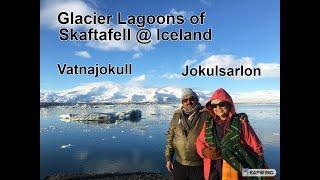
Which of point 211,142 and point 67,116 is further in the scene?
point 67,116

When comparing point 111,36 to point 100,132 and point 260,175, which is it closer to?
point 100,132

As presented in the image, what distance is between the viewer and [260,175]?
5.41 m

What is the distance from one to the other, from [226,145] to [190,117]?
19.3 inches

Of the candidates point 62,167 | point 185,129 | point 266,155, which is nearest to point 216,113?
point 185,129

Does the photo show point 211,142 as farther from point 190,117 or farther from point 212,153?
point 190,117

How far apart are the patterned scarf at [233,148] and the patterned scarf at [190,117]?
0.46 feet

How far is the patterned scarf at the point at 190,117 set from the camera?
5.36 metres

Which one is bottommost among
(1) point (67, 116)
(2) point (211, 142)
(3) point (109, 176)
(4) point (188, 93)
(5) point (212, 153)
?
(3) point (109, 176)

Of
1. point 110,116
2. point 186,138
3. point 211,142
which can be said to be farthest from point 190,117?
point 110,116

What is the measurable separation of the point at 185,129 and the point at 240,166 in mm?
714

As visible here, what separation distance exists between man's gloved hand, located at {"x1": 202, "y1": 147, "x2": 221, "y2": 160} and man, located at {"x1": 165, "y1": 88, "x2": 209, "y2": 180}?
82 millimetres

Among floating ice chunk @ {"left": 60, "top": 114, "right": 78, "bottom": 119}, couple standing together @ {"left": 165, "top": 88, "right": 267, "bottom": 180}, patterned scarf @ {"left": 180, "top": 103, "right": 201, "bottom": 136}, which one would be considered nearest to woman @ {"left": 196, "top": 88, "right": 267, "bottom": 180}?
couple standing together @ {"left": 165, "top": 88, "right": 267, "bottom": 180}

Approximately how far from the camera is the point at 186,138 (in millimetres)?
5324

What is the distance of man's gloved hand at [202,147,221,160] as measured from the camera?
529cm
